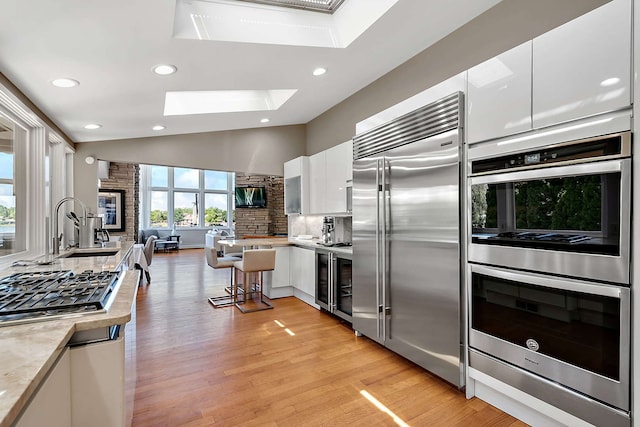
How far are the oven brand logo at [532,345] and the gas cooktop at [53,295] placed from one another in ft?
6.70

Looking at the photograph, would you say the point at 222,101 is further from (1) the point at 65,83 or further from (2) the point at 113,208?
(2) the point at 113,208

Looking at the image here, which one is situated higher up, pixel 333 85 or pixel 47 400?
pixel 333 85

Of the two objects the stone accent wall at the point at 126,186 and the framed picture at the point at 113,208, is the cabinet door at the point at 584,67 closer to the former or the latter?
the stone accent wall at the point at 126,186

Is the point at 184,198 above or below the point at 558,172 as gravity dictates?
above

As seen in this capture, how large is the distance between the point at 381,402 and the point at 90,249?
3153 mm

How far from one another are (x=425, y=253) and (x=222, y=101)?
312 centimetres

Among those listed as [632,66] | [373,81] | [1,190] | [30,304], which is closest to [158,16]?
[30,304]

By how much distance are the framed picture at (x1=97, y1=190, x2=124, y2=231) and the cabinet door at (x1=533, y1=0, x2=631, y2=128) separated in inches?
434

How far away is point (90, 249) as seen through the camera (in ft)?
11.4

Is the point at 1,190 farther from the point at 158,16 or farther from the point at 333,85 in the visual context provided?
the point at 333,85

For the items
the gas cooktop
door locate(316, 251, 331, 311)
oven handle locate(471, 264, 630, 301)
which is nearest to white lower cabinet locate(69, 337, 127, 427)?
the gas cooktop

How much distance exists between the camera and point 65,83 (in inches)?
97.3

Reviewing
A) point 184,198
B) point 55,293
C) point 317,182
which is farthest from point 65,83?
point 184,198

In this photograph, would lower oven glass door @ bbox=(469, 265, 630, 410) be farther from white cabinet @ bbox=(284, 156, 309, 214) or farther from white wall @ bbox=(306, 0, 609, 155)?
white cabinet @ bbox=(284, 156, 309, 214)
